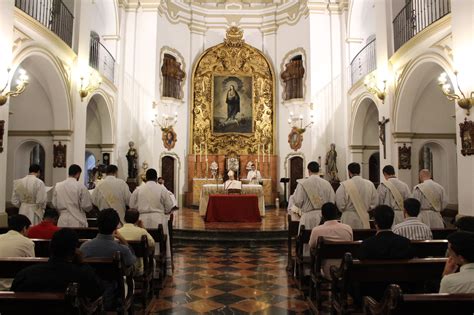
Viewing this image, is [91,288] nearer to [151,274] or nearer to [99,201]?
[151,274]

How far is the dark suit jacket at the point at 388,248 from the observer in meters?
3.35

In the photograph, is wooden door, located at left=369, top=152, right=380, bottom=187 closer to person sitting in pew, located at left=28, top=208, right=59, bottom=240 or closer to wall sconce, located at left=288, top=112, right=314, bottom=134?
wall sconce, located at left=288, top=112, right=314, bottom=134

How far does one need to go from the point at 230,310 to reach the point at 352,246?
1.59m

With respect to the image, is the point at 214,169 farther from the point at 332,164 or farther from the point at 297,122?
the point at 332,164

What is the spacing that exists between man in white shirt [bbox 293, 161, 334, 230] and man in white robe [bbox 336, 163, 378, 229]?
0.66 ft

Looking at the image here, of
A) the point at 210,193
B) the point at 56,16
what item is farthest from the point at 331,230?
the point at 56,16

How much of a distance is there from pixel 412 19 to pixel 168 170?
10323 mm

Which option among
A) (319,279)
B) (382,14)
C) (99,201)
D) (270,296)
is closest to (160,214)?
(99,201)

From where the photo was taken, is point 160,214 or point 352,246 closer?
point 352,246

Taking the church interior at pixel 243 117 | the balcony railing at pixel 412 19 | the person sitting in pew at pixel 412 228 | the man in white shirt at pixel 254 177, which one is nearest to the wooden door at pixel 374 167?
the church interior at pixel 243 117

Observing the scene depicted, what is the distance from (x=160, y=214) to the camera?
20.9 ft

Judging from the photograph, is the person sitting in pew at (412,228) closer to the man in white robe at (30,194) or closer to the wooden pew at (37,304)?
the wooden pew at (37,304)

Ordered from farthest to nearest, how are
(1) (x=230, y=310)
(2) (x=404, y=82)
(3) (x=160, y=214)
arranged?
1. (2) (x=404, y=82)
2. (3) (x=160, y=214)
3. (1) (x=230, y=310)

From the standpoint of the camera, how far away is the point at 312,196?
249 inches
